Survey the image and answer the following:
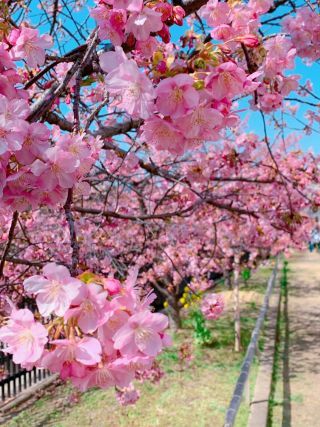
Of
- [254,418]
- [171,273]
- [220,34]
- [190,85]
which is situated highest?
[220,34]

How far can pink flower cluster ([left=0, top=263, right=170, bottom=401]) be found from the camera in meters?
0.74

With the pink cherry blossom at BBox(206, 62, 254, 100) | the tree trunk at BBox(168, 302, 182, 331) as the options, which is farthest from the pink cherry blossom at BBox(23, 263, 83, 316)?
the tree trunk at BBox(168, 302, 182, 331)

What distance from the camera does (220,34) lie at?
1.10 metres

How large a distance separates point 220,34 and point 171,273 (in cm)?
834

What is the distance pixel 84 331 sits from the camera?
74 centimetres

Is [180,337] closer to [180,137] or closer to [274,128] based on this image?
[274,128]

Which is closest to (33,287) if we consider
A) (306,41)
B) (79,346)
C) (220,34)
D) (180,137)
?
(79,346)

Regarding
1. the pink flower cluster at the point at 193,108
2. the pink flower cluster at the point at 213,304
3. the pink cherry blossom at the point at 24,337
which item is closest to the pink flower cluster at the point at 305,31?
the pink flower cluster at the point at 193,108

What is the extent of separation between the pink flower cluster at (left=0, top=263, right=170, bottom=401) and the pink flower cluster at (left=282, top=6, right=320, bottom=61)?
127cm

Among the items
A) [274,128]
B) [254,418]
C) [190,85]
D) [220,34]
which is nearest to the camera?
[190,85]

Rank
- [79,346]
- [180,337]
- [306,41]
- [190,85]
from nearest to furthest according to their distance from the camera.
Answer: [79,346], [190,85], [306,41], [180,337]

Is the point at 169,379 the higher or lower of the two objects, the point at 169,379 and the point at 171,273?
the lower

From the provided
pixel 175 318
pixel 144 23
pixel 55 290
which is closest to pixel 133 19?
pixel 144 23

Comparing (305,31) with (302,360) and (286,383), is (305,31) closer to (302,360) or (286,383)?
(286,383)
